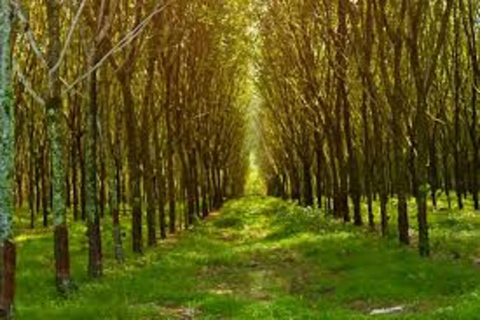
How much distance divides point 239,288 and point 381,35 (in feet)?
35.3

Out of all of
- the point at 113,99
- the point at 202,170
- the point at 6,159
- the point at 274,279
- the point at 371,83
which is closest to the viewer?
the point at 6,159

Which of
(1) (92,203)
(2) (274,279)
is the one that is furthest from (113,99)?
(2) (274,279)

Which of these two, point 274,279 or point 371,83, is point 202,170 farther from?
point 274,279

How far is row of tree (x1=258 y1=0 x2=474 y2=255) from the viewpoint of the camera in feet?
81.0

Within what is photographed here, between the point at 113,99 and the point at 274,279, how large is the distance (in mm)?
20069

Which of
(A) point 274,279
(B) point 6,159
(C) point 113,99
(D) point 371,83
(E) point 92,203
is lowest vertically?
(A) point 274,279

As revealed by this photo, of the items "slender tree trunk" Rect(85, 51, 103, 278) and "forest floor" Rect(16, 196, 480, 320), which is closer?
"forest floor" Rect(16, 196, 480, 320)

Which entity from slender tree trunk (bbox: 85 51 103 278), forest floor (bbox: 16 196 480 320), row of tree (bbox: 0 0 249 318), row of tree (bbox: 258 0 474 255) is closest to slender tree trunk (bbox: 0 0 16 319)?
row of tree (bbox: 0 0 249 318)

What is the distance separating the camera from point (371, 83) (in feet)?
89.8

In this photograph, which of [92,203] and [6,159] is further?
[92,203]

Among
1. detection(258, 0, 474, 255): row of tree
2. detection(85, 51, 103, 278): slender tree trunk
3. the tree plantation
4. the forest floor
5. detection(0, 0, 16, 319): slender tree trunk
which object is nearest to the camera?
detection(0, 0, 16, 319): slender tree trunk

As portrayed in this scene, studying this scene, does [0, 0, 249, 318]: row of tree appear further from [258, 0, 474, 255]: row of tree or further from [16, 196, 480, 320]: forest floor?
[258, 0, 474, 255]: row of tree

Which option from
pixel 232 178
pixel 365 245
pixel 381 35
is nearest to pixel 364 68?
pixel 381 35

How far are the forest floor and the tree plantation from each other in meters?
0.09
